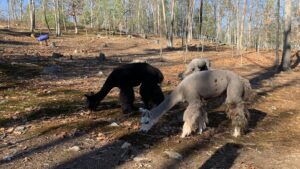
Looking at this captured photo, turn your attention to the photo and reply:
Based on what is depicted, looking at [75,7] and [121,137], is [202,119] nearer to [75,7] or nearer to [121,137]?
[121,137]

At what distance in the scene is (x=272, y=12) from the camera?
60562 millimetres

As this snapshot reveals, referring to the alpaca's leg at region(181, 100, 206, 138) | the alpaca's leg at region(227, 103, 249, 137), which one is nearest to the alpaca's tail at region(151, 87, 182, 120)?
the alpaca's leg at region(181, 100, 206, 138)

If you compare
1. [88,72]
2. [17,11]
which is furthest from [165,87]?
[17,11]

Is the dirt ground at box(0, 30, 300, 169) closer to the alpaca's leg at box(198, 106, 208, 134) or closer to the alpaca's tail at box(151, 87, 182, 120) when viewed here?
the alpaca's leg at box(198, 106, 208, 134)

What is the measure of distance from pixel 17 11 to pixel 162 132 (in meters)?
115

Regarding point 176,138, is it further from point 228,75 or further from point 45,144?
point 45,144

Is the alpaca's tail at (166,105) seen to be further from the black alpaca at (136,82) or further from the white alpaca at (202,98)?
the black alpaca at (136,82)

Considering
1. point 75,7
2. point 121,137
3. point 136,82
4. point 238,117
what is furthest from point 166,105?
point 75,7

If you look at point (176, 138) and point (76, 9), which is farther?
point (76, 9)

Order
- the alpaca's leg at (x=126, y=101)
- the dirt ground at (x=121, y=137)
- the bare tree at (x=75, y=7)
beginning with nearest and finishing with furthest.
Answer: the dirt ground at (x=121, y=137) < the alpaca's leg at (x=126, y=101) < the bare tree at (x=75, y=7)

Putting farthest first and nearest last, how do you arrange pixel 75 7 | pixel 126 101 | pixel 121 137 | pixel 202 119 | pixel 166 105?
pixel 75 7
pixel 126 101
pixel 202 119
pixel 166 105
pixel 121 137

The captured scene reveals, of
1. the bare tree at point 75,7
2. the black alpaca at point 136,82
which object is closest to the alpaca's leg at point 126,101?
the black alpaca at point 136,82

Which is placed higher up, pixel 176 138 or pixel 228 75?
pixel 228 75

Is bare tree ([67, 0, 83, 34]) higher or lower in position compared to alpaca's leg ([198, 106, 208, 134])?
higher
